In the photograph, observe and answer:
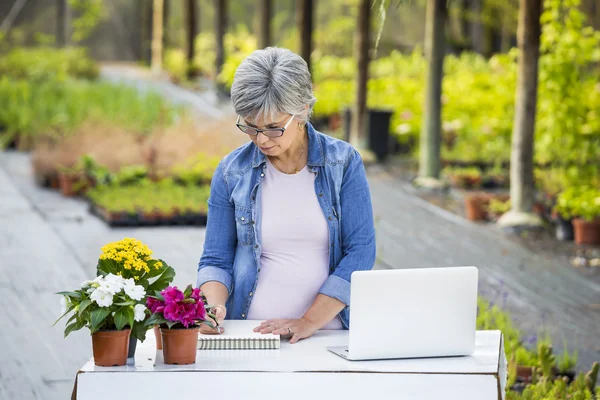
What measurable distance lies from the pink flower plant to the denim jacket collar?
55 centimetres

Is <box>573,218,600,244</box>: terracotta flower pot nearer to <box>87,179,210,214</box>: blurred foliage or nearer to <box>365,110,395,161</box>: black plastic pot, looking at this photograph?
<box>87,179,210,214</box>: blurred foliage

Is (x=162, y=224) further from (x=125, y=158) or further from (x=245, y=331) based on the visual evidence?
(x=245, y=331)

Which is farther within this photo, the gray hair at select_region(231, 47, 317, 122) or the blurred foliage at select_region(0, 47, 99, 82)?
the blurred foliage at select_region(0, 47, 99, 82)

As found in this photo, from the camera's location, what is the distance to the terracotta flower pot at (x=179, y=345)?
2580mm

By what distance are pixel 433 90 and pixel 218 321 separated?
804 centimetres

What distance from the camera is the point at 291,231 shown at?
302 centimetres

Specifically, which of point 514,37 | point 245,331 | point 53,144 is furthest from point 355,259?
point 514,37

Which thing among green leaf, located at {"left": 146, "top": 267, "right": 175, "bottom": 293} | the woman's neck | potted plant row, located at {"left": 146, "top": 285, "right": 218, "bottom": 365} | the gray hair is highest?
the gray hair

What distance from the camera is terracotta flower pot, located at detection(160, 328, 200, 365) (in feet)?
8.47

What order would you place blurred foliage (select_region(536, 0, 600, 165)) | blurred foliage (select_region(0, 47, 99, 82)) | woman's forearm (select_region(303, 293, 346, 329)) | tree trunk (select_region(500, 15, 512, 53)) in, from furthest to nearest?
tree trunk (select_region(500, 15, 512, 53)) < blurred foliage (select_region(0, 47, 99, 82)) < blurred foliage (select_region(536, 0, 600, 165)) < woman's forearm (select_region(303, 293, 346, 329))

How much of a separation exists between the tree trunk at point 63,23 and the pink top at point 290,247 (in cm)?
2217

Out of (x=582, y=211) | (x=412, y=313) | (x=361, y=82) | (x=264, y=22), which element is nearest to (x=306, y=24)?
(x=361, y=82)

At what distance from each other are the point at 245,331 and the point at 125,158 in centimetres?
779

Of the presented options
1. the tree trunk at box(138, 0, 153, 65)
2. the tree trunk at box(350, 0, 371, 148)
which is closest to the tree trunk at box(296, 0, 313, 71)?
the tree trunk at box(350, 0, 371, 148)
